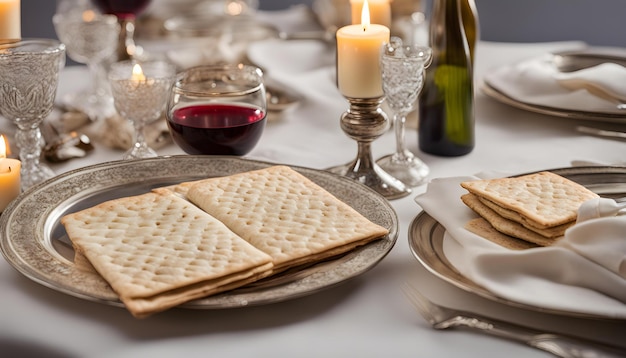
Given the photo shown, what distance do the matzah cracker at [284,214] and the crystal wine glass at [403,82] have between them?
21 centimetres

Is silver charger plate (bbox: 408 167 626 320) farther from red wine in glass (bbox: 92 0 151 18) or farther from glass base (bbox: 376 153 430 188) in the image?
red wine in glass (bbox: 92 0 151 18)

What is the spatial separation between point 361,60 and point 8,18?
616mm

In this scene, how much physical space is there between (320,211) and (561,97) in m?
0.64


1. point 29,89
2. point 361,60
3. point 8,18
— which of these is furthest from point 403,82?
point 8,18

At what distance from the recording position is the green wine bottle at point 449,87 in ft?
4.21

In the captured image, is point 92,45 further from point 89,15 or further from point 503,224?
point 503,224

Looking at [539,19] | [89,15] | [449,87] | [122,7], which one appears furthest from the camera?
[539,19]

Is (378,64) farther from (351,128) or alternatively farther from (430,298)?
(430,298)

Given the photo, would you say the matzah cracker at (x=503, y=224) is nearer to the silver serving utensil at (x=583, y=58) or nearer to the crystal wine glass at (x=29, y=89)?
the crystal wine glass at (x=29, y=89)

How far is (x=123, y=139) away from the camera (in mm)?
1334

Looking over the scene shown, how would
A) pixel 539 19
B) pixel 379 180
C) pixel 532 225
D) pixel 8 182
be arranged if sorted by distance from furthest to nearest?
pixel 539 19 < pixel 379 180 < pixel 8 182 < pixel 532 225

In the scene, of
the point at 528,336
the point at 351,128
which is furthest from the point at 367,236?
the point at 351,128

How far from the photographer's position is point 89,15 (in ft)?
5.99

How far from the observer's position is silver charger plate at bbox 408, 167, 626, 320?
773mm
